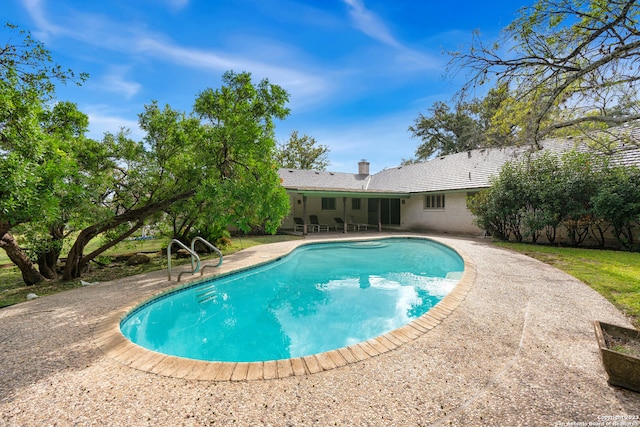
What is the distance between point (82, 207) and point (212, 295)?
3316 mm

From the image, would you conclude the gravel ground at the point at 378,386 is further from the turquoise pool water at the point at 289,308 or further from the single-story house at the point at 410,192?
the single-story house at the point at 410,192

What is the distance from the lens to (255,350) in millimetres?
4332

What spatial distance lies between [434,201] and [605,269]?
10480 mm

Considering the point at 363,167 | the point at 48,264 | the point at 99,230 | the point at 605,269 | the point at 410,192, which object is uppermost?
the point at 363,167

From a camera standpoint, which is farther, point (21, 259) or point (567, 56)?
point (21, 259)

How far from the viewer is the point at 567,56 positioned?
4.23 meters

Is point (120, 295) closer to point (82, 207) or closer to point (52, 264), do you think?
point (82, 207)

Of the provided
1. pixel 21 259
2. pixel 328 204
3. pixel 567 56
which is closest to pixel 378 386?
pixel 567 56

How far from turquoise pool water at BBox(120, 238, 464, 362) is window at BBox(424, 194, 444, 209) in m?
7.45

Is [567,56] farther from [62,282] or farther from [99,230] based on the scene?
[62,282]

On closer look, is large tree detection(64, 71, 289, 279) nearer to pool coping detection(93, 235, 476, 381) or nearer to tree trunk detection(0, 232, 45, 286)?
tree trunk detection(0, 232, 45, 286)

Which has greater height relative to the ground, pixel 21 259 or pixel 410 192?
pixel 410 192

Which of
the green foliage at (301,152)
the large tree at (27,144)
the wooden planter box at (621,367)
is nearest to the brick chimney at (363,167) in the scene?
the green foliage at (301,152)

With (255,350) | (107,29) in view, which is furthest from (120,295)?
(107,29)
